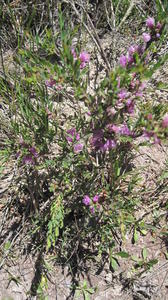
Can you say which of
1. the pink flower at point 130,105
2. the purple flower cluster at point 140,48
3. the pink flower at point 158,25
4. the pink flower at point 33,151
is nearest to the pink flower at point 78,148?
the pink flower at point 33,151

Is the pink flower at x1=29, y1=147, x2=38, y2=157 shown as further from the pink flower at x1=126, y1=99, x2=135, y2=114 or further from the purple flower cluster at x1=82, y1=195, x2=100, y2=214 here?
the pink flower at x1=126, y1=99, x2=135, y2=114

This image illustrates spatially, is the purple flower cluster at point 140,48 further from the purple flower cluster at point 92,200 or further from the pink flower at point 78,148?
the purple flower cluster at point 92,200

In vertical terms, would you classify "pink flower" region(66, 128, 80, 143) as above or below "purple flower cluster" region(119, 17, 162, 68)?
below

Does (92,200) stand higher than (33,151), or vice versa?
(33,151)

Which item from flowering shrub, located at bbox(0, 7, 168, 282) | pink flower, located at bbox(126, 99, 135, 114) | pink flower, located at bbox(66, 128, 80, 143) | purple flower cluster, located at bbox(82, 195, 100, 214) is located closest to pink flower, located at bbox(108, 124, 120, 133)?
flowering shrub, located at bbox(0, 7, 168, 282)

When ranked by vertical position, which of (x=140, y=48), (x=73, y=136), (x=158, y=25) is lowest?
(x=73, y=136)

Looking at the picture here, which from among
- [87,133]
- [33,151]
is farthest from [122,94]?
[33,151]

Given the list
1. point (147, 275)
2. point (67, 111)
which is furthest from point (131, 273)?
point (67, 111)

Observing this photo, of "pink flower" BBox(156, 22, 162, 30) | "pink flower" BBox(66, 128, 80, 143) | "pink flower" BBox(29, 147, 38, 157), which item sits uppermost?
"pink flower" BBox(156, 22, 162, 30)

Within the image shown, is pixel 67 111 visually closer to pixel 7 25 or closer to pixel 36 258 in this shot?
pixel 7 25

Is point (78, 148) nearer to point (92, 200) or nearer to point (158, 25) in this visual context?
point (92, 200)

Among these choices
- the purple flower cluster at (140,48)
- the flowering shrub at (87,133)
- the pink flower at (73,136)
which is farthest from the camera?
the pink flower at (73,136)
